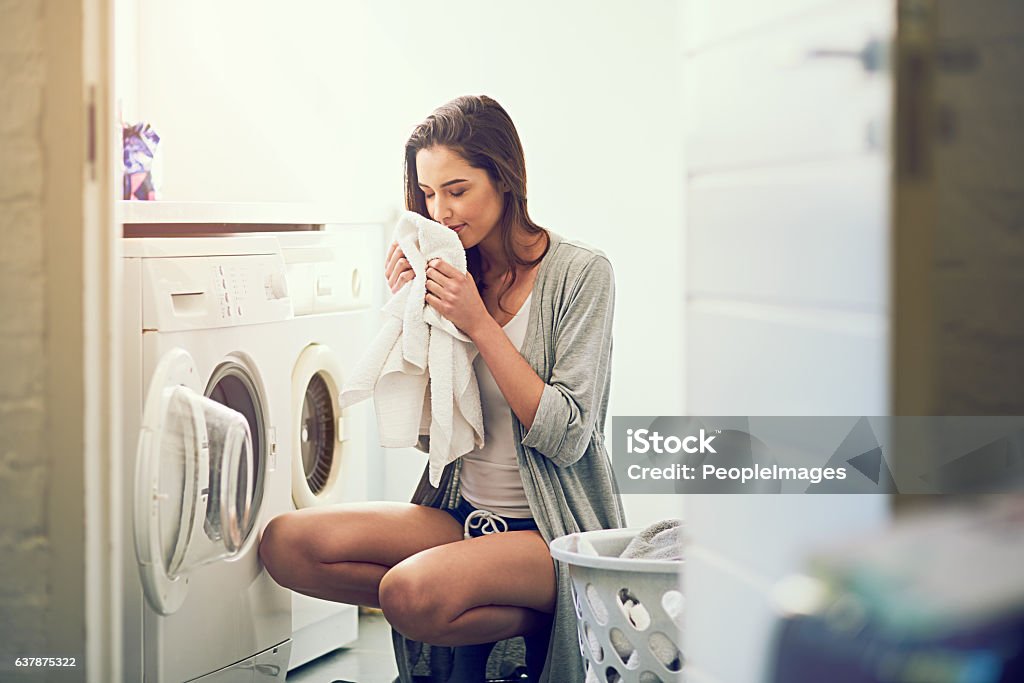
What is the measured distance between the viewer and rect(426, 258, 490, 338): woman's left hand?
1857mm

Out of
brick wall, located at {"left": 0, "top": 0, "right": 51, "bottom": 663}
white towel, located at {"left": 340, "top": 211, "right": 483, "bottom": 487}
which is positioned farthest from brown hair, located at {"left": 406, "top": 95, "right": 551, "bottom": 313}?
brick wall, located at {"left": 0, "top": 0, "right": 51, "bottom": 663}

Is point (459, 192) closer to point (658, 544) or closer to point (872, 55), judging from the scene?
point (658, 544)

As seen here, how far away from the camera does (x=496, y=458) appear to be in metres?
1.96

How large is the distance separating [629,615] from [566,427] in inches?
17.3

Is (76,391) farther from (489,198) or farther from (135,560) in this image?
(489,198)

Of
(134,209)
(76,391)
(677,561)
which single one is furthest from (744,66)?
(134,209)

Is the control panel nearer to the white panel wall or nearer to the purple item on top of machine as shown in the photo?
the purple item on top of machine

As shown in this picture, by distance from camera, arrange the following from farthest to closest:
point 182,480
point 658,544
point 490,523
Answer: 1. point 490,523
2. point 182,480
3. point 658,544

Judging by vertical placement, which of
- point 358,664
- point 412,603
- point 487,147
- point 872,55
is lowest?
point 358,664

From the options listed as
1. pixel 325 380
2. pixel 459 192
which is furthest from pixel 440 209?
pixel 325 380

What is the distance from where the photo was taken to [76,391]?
1.35 m

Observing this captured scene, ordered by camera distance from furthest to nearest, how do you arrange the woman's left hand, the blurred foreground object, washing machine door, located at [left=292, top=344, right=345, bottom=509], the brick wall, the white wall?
the white wall → washing machine door, located at [left=292, top=344, right=345, bottom=509] → the woman's left hand → the brick wall → the blurred foreground object

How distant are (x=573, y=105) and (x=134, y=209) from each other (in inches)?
47.7

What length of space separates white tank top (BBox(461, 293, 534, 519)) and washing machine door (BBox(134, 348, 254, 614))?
1.40ft
